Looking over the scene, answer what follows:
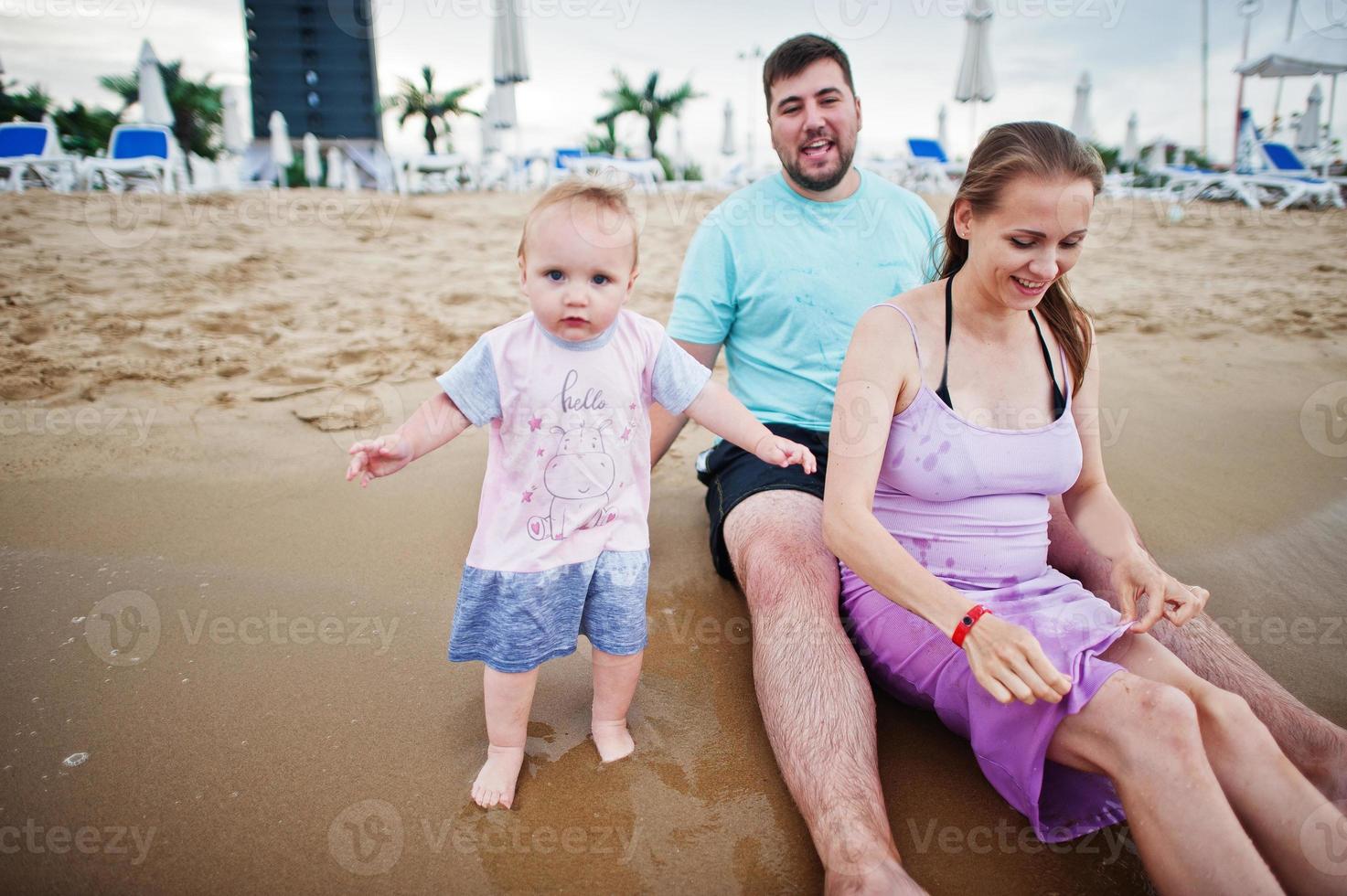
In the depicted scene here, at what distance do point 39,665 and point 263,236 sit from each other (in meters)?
5.83

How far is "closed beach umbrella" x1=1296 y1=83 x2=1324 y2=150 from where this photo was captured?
16.2m

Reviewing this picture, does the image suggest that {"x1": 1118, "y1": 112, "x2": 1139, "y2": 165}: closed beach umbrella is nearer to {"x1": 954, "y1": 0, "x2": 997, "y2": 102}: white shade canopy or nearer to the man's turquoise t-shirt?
{"x1": 954, "y1": 0, "x2": 997, "y2": 102}: white shade canopy

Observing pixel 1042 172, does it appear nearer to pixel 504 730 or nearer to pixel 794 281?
pixel 794 281

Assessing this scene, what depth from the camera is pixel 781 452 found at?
1.75 metres

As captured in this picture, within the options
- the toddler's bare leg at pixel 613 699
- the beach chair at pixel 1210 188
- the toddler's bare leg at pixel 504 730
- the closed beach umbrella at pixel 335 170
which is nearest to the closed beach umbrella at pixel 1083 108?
the beach chair at pixel 1210 188

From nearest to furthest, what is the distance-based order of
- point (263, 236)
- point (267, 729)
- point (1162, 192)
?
point (267, 729) → point (263, 236) → point (1162, 192)

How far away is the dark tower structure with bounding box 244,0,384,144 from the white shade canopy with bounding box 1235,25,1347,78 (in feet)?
65.3

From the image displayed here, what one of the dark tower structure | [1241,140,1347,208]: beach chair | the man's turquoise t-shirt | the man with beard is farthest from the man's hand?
the dark tower structure

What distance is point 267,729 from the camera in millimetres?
1877

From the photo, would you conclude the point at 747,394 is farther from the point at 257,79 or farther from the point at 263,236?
the point at 257,79

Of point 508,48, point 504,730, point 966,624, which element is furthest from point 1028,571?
point 508,48

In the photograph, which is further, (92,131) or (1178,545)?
(92,131)

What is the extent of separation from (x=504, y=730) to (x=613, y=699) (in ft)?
0.83

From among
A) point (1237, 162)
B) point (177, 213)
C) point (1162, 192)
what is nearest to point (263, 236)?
point (177, 213)
